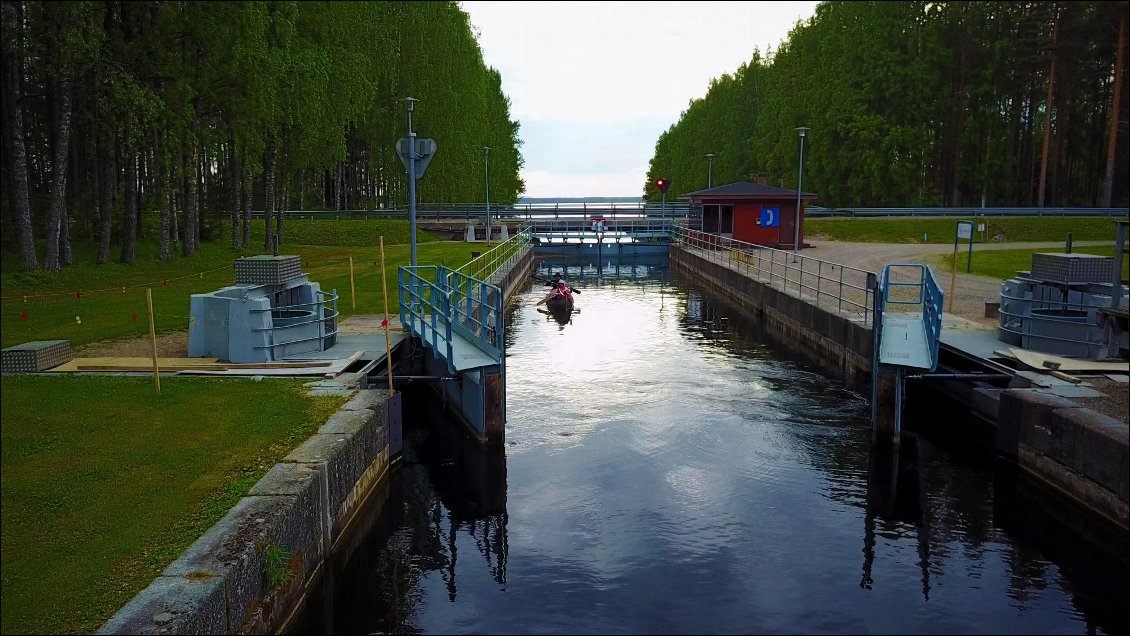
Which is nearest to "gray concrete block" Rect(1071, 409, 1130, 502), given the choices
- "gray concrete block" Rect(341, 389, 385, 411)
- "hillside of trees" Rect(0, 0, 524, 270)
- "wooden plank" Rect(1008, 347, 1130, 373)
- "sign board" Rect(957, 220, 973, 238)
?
"wooden plank" Rect(1008, 347, 1130, 373)

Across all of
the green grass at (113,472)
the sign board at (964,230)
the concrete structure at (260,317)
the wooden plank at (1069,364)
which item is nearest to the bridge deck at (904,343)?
the wooden plank at (1069,364)

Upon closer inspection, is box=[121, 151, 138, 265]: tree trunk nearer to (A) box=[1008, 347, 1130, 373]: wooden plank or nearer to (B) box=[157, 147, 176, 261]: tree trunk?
(B) box=[157, 147, 176, 261]: tree trunk

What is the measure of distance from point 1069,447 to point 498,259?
2617 centimetres

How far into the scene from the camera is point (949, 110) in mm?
67562

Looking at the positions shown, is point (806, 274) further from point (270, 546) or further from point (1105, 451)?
point (270, 546)

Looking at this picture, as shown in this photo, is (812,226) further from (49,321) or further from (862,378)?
(49,321)

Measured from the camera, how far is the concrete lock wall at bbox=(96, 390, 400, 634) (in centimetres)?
613

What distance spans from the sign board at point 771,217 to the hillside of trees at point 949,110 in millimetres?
23066

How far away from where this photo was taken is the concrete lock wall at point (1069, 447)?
10.4 meters

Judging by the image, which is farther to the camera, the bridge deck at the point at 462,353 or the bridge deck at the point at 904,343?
the bridge deck at the point at 904,343

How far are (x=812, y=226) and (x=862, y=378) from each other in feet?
132

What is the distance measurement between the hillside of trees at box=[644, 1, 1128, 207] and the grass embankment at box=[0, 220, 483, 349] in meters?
37.2

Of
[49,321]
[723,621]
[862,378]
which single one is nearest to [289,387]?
[723,621]

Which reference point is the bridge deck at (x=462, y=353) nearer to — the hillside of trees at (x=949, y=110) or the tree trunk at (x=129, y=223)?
the tree trunk at (x=129, y=223)
